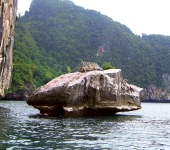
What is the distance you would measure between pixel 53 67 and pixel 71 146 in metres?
128

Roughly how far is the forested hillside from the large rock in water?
95.5m

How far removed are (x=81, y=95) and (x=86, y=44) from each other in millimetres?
134800

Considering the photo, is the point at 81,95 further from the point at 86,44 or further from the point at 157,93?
the point at 86,44

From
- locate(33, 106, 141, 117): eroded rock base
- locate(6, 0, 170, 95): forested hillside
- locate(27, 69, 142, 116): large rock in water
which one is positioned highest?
locate(6, 0, 170, 95): forested hillside

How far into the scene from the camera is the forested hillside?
145m

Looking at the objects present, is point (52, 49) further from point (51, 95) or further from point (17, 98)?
point (51, 95)

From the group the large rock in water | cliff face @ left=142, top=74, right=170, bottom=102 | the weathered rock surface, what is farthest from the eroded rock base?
cliff face @ left=142, top=74, right=170, bottom=102

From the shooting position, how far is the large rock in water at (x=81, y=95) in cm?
2827

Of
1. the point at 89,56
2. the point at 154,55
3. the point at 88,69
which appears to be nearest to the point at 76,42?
the point at 89,56

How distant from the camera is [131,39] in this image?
559 feet

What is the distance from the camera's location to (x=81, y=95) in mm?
29625

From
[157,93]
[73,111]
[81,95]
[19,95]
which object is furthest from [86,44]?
[73,111]

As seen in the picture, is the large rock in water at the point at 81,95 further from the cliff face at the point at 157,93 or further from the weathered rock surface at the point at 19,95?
the cliff face at the point at 157,93

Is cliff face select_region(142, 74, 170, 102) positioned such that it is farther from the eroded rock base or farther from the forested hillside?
the eroded rock base
